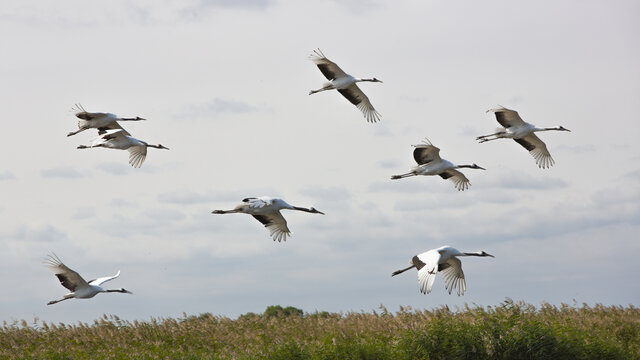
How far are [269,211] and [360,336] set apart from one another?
352cm

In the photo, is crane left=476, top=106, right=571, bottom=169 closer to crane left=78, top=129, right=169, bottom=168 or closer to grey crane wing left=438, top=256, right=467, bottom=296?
grey crane wing left=438, top=256, right=467, bottom=296

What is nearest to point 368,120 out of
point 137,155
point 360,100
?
point 360,100

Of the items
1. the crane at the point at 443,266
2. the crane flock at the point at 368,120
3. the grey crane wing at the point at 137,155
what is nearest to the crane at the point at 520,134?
the crane flock at the point at 368,120

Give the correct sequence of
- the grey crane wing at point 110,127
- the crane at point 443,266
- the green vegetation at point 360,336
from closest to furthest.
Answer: the crane at point 443,266 → the green vegetation at point 360,336 → the grey crane wing at point 110,127

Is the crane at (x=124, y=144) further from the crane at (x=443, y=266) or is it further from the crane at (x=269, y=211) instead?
the crane at (x=443, y=266)

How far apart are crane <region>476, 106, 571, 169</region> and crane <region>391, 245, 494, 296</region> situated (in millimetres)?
3364

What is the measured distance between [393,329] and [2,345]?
955 cm

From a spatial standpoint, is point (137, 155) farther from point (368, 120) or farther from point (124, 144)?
point (368, 120)

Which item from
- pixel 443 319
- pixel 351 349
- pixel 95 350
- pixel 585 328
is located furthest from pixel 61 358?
pixel 585 328

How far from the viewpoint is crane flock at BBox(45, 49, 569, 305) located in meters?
18.8

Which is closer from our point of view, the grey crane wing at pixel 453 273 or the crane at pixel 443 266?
the crane at pixel 443 266

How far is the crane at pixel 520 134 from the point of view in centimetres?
2125

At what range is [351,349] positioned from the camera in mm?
17828

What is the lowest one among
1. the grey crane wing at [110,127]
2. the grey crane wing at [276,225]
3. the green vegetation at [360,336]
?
the green vegetation at [360,336]
